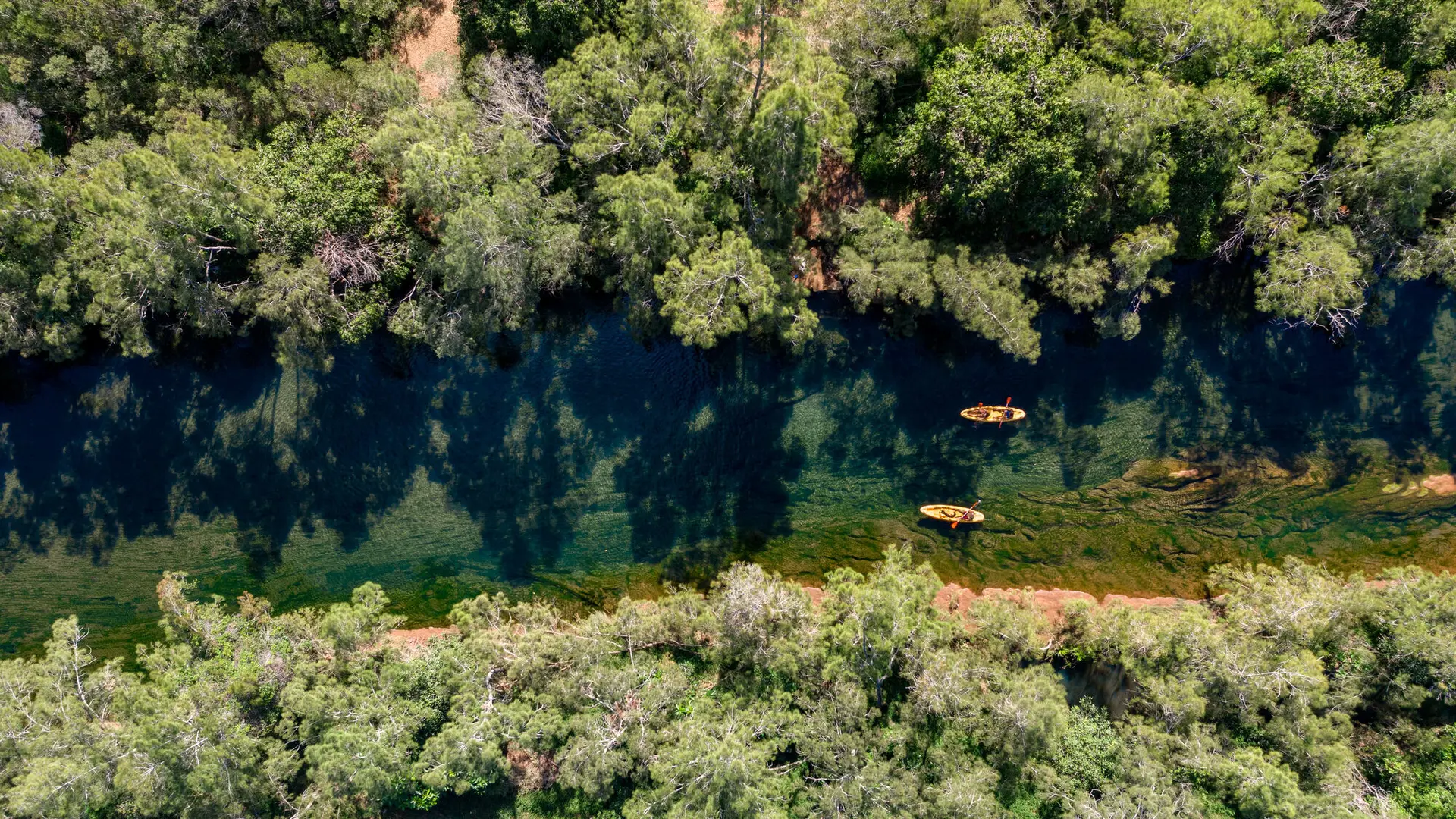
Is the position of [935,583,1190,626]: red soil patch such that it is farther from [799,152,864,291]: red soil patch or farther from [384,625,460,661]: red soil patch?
[384,625,460,661]: red soil patch

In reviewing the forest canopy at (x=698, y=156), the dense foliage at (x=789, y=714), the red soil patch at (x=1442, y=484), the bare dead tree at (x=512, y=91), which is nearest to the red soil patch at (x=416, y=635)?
the dense foliage at (x=789, y=714)

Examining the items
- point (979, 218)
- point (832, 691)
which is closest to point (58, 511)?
point (832, 691)

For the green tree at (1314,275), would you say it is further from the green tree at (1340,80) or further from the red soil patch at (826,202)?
the red soil patch at (826,202)

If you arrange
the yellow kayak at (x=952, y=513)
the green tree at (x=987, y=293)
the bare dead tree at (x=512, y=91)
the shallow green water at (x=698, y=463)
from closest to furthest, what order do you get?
the bare dead tree at (x=512, y=91) < the green tree at (x=987, y=293) < the shallow green water at (x=698, y=463) < the yellow kayak at (x=952, y=513)

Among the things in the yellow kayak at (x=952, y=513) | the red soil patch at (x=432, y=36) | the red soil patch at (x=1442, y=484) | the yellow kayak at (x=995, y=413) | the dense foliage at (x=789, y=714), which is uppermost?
the red soil patch at (x=432, y=36)

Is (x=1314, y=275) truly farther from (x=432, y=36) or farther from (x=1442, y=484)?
(x=432, y=36)

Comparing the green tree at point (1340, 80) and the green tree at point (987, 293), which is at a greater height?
the green tree at point (1340, 80)

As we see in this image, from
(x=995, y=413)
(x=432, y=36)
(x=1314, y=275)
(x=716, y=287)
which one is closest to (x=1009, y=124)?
(x=716, y=287)
